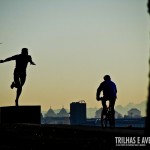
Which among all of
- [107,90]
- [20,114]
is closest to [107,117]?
[107,90]

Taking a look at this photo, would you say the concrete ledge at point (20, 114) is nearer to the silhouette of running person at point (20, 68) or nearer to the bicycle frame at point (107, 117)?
the silhouette of running person at point (20, 68)

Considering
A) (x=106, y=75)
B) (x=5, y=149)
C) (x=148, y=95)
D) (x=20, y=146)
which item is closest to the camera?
(x=148, y=95)

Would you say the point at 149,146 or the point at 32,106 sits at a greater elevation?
the point at 32,106

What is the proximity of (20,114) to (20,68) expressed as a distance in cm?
196

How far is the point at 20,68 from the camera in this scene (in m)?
17.1

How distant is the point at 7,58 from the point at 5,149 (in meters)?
9.95

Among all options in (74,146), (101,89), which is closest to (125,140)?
(74,146)

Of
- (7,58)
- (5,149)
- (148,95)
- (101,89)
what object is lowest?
(5,149)

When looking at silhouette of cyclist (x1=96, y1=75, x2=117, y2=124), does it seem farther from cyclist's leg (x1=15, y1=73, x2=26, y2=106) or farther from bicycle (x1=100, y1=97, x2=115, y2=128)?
cyclist's leg (x1=15, y1=73, x2=26, y2=106)

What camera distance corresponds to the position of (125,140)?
798cm

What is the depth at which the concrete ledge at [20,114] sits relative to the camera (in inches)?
679

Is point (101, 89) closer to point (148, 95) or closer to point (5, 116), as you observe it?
point (5, 116)

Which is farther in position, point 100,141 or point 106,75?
point 106,75

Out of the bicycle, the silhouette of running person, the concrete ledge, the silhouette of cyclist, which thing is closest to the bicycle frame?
the bicycle
